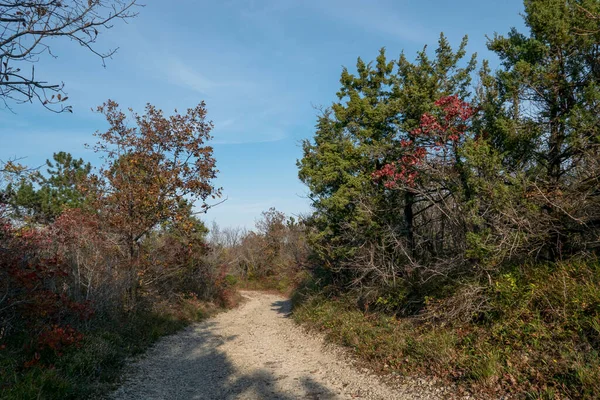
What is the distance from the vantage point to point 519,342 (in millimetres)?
6480

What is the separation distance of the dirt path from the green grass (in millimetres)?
794

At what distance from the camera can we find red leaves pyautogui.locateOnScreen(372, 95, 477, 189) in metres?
9.10

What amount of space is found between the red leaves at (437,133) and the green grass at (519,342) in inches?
131

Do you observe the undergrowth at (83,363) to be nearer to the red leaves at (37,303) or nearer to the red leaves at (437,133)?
the red leaves at (37,303)

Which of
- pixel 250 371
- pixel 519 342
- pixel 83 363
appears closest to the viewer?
pixel 519 342

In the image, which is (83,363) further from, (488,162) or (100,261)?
(488,162)

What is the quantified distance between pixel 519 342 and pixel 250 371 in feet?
19.2

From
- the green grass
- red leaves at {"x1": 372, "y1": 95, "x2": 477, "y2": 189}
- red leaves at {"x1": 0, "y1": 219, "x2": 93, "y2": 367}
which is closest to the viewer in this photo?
the green grass

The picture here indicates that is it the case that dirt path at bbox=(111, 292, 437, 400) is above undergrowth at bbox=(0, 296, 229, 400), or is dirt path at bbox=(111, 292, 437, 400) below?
below

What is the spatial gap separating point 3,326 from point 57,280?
2.32 m

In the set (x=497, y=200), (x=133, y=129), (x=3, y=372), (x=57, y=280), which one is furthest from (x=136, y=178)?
(x=497, y=200)

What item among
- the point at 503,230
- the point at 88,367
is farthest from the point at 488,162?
the point at 88,367

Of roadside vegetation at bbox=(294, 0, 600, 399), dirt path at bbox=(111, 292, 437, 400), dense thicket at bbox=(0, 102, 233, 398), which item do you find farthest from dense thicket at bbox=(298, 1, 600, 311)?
dense thicket at bbox=(0, 102, 233, 398)

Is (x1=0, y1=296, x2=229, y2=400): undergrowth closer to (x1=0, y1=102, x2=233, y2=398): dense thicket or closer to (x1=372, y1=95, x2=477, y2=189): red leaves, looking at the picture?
(x1=0, y1=102, x2=233, y2=398): dense thicket
